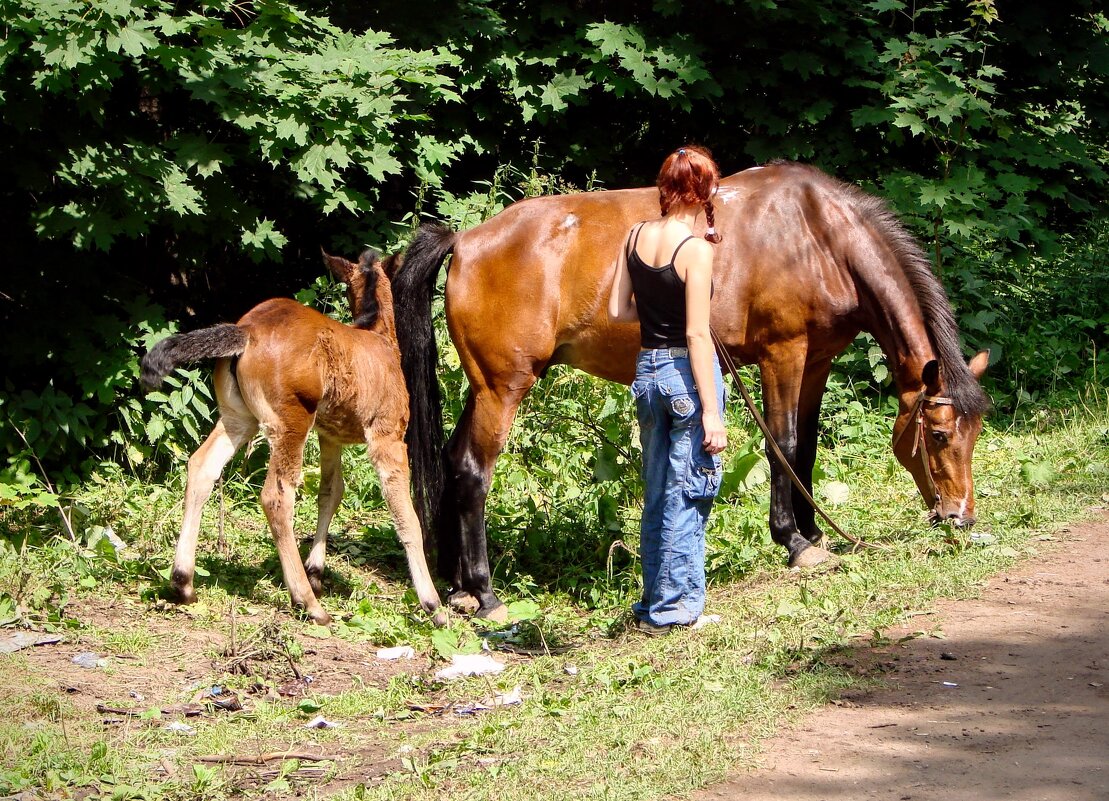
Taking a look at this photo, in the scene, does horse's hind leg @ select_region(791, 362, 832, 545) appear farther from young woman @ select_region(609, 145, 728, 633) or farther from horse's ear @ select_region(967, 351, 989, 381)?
young woman @ select_region(609, 145, 728, 633)

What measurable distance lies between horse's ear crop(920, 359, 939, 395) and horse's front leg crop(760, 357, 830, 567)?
27.4 inches

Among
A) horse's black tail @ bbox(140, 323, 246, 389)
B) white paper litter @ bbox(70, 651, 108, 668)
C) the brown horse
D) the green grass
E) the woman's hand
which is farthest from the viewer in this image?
the brown horse

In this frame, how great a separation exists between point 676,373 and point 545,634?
192cm

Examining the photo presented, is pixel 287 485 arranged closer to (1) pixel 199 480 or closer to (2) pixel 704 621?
(1) pixel 199 480

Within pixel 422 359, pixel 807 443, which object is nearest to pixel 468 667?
pixel 422 359

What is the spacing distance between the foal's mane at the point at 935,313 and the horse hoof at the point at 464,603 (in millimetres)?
3022

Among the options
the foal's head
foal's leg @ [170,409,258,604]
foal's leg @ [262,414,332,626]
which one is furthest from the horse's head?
foal's leg @ [170,409,258,604]

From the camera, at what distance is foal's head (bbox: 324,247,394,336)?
6719 mm

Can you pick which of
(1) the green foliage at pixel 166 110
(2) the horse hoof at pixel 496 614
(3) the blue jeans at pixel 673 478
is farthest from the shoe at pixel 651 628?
(1) the green foliage at pixel 166 110

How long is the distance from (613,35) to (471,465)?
5110 millimetres

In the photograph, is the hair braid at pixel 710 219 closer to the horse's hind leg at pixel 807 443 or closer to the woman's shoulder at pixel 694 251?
the woman's shoulder at pixel 694 251

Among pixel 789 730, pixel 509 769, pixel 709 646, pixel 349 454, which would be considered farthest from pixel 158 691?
pixel 349 454

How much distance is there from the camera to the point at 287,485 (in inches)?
A: 237

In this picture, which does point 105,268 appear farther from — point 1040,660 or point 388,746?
point 1040,660
